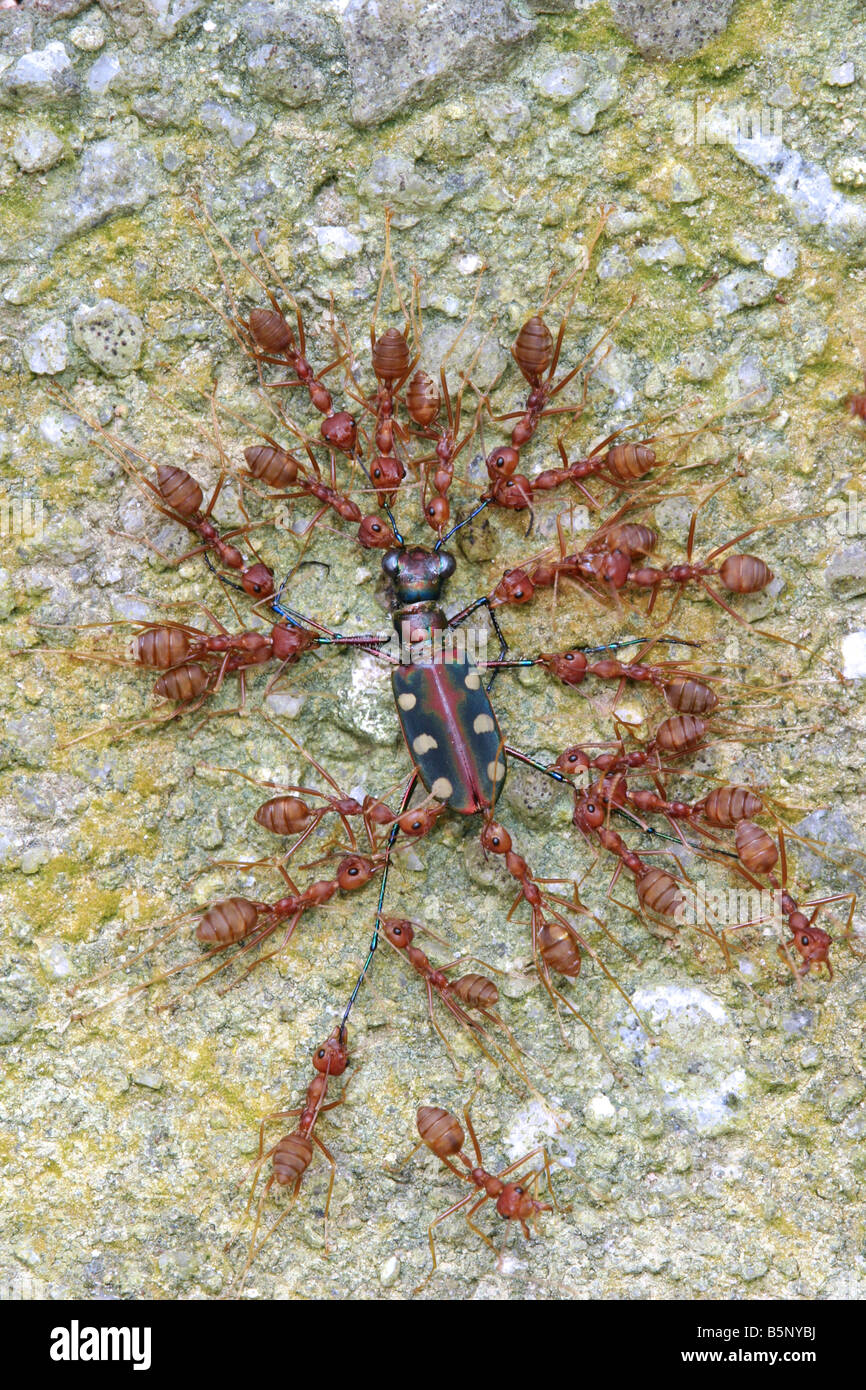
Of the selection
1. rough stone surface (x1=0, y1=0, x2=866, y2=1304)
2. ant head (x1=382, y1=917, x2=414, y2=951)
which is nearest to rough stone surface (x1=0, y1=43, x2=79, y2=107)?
rough stone surface (x1=0, y1=0, x2=866, y2=1304)

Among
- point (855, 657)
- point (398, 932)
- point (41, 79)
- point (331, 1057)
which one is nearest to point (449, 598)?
point (398, 932)

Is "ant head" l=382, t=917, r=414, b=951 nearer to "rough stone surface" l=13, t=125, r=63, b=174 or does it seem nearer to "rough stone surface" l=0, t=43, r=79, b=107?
"rough stone surface" l=13, t=125, r=63, b=174

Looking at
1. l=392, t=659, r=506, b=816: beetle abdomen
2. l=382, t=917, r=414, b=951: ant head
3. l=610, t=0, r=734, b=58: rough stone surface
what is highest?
l=610, t=0, r=734, b=58: rough stone surface

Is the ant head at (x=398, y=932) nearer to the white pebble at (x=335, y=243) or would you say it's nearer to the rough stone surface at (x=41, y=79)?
the white pebble at (x=335, y=243)

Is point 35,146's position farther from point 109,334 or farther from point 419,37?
point 419,37

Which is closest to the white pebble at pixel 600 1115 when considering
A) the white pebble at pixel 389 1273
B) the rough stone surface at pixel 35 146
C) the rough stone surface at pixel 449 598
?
the rough stone surface at pixel 449 598

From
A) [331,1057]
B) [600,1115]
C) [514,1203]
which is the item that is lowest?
A: [514,1203]

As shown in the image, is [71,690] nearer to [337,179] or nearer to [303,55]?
[337,179]
